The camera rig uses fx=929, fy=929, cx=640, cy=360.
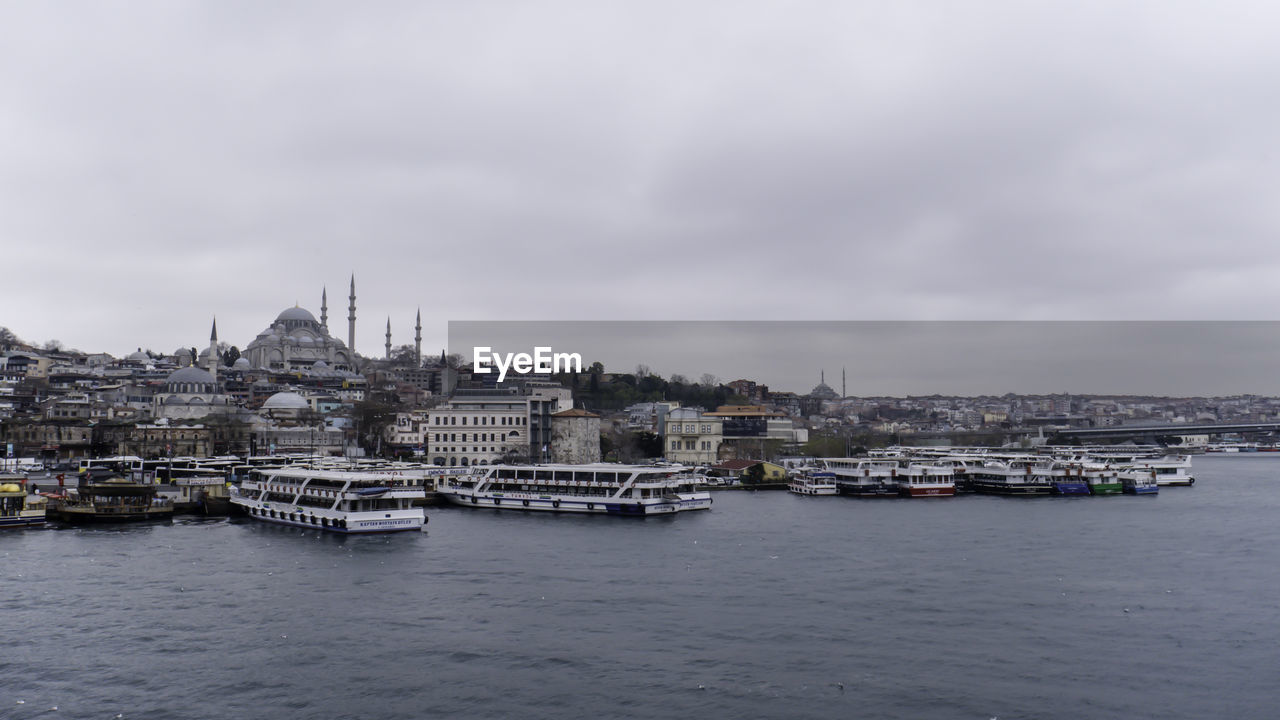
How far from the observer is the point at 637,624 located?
1614 cm

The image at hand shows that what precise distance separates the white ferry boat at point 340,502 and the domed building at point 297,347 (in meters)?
76.8

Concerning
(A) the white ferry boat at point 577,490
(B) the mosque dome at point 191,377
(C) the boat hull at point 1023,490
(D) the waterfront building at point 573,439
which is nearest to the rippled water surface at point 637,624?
(A) the white ferry boat at point 577,490

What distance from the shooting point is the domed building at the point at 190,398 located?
70312 mm

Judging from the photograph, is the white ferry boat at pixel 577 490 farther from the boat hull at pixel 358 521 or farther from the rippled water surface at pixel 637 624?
the boat hull at pixel 358 521

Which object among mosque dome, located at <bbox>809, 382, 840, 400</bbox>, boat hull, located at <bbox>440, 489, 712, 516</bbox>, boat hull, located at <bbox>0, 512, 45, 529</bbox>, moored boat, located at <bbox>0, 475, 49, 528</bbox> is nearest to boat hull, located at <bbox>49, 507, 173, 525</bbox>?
moored boat, located at <bbox>0, 475, 49, 528</bbox>

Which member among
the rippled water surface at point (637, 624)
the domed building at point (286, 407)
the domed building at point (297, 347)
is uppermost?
the domed building at point (297, 347)

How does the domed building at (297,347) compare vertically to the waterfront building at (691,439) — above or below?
above

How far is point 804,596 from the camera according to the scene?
18.4 m

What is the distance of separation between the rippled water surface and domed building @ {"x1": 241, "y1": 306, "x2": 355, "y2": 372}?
277 feet

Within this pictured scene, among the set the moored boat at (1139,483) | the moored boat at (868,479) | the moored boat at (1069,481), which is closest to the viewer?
the moored boat at (868,479)

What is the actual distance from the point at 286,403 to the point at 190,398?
704cm

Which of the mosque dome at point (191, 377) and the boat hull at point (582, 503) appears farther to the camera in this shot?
the mosque dome at point (191, 377)

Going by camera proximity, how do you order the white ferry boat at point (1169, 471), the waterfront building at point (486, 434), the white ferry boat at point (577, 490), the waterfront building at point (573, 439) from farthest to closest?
the waterfront building at point (573, 439), the white ferry boat at point (1169, 471), the waterfront building at point (486, 434), the white ferry boat at point (577, 490)

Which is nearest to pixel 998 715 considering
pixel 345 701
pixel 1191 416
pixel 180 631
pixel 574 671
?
pixel 574 671
